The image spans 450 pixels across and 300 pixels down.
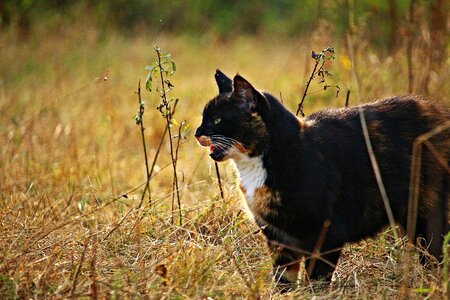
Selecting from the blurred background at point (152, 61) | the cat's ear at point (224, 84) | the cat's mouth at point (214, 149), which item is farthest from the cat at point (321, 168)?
the blurred background at point (152, 61)

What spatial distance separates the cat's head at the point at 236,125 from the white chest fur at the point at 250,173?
0.08 feet

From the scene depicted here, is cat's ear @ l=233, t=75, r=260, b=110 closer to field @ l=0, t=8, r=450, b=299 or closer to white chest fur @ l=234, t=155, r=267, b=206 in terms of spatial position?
white chest fur @ l=234, t=155, r=267, b=206

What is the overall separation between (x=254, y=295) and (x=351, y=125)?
3.43 ft

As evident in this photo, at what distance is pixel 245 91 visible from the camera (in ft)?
11.7

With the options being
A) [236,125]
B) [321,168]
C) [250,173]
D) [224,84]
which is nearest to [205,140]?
[236,125]

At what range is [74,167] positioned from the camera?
5.41 metres

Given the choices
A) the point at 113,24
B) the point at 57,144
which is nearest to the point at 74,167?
the point at 57,144

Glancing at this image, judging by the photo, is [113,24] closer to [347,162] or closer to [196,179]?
[196,179]

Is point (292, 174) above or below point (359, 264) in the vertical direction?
above

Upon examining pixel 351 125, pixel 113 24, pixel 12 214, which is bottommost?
pixel 12 214

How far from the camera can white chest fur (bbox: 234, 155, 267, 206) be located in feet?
11.5

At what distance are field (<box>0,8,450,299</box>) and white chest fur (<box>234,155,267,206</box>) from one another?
323 mm

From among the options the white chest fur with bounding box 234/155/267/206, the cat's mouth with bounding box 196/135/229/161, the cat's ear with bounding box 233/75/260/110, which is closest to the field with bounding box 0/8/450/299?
the white chest fur with bounding box 234/155/267/206

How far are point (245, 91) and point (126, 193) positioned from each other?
3.48 ft
